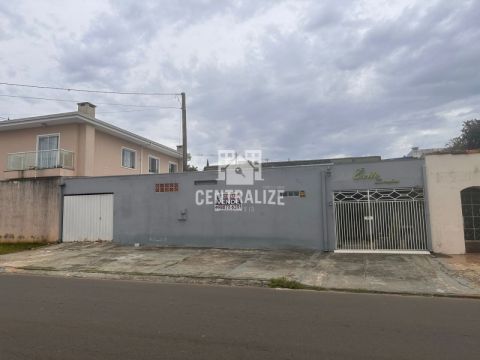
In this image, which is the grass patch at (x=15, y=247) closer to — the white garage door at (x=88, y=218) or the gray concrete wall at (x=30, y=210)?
the gray concrete wall at (x=30, y=210)

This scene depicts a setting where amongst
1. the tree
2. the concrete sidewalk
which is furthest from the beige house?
the tree

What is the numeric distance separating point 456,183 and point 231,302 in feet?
32.4

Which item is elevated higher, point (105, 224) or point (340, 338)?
point (105, 224)

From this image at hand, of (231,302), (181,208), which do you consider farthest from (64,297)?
(181,208)

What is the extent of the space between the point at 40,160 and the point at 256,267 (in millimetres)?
13747

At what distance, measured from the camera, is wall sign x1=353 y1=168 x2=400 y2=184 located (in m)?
14.1

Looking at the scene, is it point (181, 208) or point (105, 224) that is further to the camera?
point (105, 224)

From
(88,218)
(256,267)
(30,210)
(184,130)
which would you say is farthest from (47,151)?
(256,267)

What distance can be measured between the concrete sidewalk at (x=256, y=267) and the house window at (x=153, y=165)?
1080 cm

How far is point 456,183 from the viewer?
44.6 ft

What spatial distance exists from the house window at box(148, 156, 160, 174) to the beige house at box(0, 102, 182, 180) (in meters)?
2.61

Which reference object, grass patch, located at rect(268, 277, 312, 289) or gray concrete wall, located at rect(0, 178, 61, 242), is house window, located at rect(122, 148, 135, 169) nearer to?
gray concrete wall, located at rect(0, 178, 61, 242)

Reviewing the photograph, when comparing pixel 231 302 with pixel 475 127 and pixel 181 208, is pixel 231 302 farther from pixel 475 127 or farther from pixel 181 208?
pixel 475 127

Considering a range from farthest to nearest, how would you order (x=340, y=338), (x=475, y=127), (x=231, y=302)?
(x=475, y=127), (x=231, y=302), (x=340, y=338)
